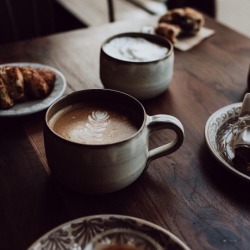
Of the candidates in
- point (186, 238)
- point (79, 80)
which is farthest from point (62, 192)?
point (79, 80)

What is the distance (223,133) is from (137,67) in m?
0.22

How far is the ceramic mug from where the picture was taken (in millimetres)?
796

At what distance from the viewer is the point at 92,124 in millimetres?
628

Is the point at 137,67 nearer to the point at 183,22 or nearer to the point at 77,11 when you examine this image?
the point at 183,22

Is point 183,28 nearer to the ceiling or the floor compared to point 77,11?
nearer to the ceiling

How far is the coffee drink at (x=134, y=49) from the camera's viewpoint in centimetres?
85

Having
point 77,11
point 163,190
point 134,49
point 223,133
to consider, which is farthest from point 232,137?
point 77,11

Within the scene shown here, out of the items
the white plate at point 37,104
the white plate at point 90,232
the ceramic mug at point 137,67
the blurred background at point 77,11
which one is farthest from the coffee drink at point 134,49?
the blurred background at point 77,11

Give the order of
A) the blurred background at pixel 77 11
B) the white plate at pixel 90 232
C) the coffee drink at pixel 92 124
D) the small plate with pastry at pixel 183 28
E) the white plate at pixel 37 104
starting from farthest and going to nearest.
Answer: the blurred background at pixel 77 11 → the small plate with pastry at pixel 183 28 → the white plate at pixel 37 104 → the coffee drink at pixel 92 124 → the white plate at pixel 90 232

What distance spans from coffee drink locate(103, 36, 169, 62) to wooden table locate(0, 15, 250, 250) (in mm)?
98

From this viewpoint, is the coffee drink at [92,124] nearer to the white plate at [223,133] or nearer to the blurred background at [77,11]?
the white plate at [223,133]

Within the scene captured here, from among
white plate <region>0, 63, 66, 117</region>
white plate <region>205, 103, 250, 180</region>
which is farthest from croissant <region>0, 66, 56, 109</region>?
white plate <region>205, 103, 250, 180</region>

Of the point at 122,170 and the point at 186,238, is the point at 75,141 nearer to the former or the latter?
the point at 122,170

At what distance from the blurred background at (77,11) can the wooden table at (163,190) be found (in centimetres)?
94
